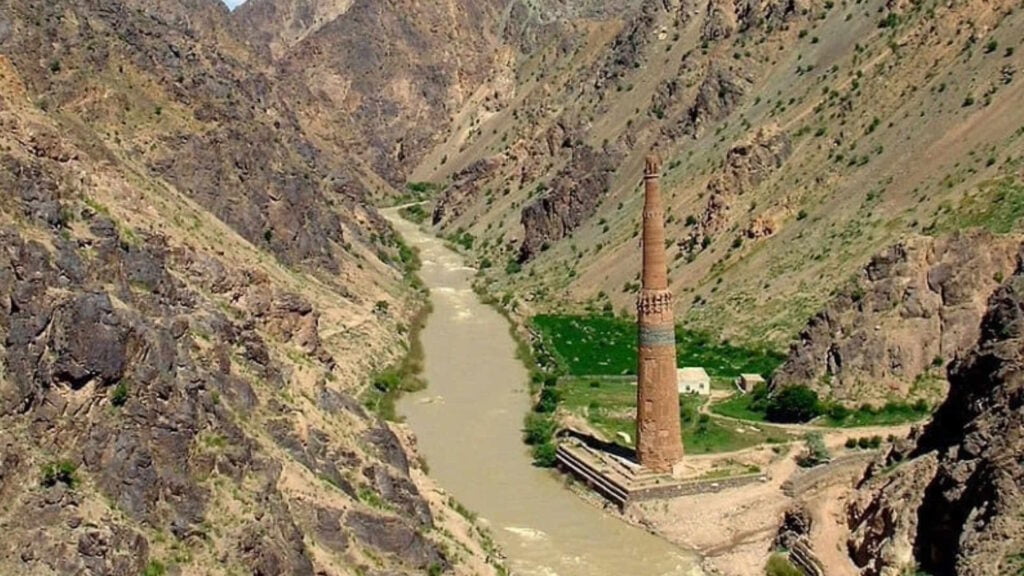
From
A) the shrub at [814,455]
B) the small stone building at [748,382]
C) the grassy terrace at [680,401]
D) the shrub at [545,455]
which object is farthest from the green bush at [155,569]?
the small stone building at [748,382]

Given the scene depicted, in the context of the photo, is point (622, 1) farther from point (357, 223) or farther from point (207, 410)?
point (207, 410)

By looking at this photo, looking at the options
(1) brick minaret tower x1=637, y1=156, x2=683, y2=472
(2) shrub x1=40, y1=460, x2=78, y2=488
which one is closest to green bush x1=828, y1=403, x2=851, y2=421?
(1) brick minaret tower x1=637, y1=156, x2=683, y2=472

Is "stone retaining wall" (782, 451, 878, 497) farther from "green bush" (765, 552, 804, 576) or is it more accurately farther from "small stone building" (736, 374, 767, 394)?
"small stone building" (736, 374, 767, 394)

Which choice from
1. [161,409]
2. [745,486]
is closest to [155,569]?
[161,409]

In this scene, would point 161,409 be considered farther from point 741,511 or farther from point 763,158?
point 763,158

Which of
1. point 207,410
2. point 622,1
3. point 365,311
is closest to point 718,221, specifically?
point 365,311
